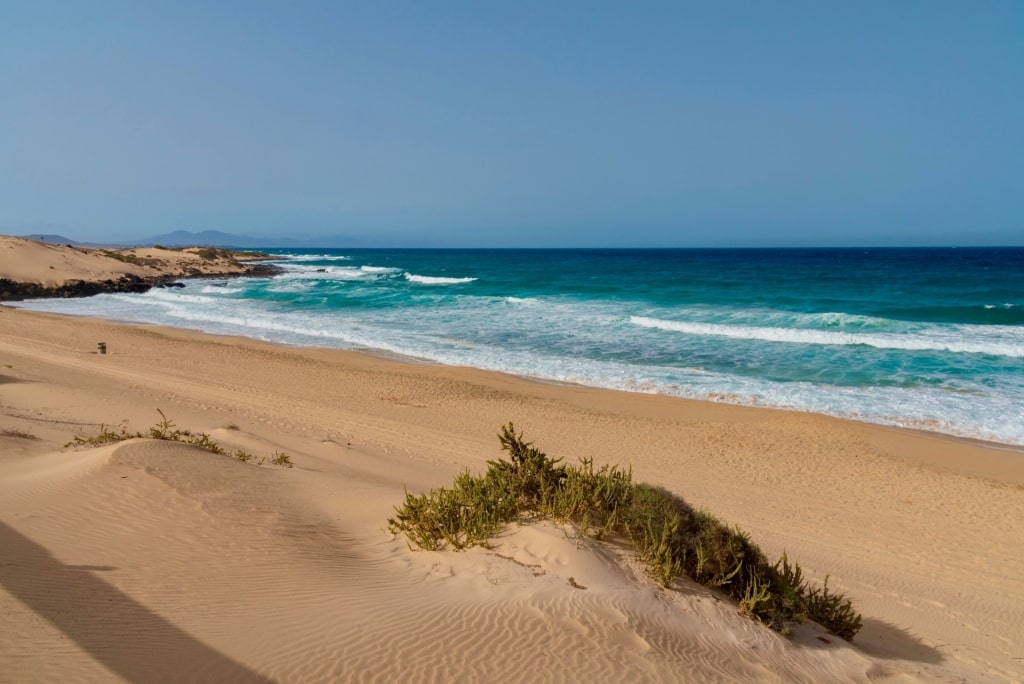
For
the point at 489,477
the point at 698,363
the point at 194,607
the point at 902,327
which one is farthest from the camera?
the point at 902,327

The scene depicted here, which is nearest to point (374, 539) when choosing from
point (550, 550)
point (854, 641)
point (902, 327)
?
point (550, 550)

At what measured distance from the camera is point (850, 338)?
25312mm

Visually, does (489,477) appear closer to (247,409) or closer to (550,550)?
(550,550)

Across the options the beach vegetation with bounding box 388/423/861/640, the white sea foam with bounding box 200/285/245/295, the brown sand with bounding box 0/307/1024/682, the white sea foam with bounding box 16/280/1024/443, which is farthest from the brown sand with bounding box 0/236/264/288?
the beach vegetation with bounding box 388/423/861/640

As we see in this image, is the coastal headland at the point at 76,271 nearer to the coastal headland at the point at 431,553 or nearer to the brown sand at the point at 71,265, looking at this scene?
the brown sand at the point at 71,265

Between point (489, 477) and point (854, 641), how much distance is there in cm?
349

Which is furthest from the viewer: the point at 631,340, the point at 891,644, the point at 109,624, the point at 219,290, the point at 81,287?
the point at 219,290

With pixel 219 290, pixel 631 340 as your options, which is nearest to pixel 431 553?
pixel 631 340

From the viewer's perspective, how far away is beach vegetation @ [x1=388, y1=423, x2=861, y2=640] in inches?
211

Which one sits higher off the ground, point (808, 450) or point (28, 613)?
point (28, 613)

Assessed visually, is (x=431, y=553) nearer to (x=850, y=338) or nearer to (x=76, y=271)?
(x=850, y=338)

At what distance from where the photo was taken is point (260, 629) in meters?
4.22

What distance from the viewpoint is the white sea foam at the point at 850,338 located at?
22.8 metres

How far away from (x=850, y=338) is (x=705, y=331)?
5.45 metres
